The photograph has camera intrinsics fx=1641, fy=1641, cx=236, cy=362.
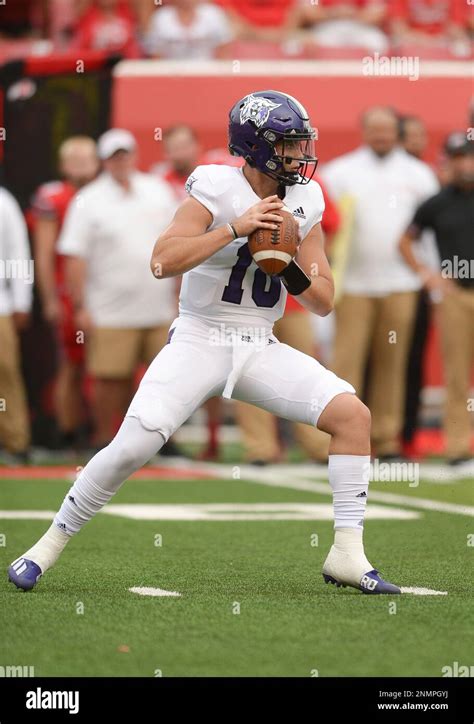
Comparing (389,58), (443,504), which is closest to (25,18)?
(389,58)

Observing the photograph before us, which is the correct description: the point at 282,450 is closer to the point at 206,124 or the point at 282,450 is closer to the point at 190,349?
the point at 206,124

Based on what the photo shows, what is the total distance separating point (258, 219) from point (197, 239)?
0.69 feet

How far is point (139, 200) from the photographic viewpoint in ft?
36.2

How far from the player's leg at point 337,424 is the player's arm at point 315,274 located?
0.21m

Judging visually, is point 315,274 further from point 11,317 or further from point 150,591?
point 11,317

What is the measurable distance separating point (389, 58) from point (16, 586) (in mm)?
Answer: 8810

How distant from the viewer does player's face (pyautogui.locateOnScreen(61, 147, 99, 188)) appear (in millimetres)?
11453

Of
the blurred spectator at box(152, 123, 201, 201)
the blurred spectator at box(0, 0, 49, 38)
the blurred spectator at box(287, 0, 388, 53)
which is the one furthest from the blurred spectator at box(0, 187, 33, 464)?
the blurred spectator at box(0, 0, 49, 38)

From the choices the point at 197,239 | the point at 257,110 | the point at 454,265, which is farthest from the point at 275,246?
the point at 454,265

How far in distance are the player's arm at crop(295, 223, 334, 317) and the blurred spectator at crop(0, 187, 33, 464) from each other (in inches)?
211

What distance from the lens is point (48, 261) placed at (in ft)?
37.5

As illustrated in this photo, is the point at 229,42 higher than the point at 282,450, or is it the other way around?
the point at 229,42

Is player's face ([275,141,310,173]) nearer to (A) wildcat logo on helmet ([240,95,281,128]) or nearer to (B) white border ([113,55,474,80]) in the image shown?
(A) wildcat logo on helmet ([240,95,281,128])

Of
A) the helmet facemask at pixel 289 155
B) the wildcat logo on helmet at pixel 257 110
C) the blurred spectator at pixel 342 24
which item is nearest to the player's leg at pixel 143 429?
the helmet facemask at pixel 289 155
